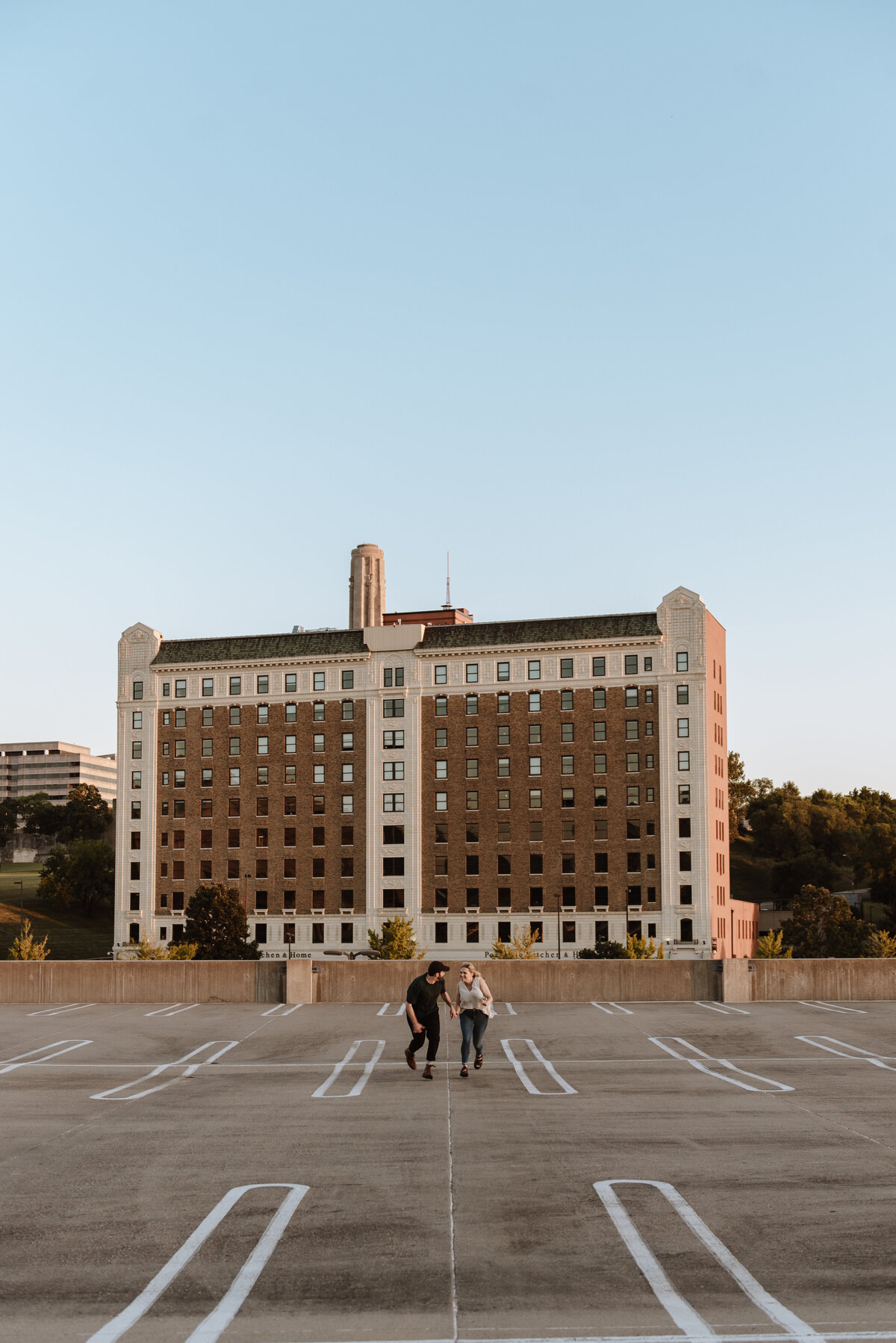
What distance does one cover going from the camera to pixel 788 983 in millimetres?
39000

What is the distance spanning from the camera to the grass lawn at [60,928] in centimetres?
13112

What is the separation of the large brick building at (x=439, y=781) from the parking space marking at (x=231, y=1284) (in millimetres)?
98126

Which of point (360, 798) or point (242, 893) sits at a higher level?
point (360, 798)

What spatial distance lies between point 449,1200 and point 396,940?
8998 cm

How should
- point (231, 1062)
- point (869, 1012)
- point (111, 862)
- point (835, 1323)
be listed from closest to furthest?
point (835, 1323) → point (231, 1062) → point (869, 1012) → point (111, 862)

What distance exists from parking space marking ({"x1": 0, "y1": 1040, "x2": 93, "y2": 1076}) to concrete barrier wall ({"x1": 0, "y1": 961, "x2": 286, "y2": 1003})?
11705 millimetres

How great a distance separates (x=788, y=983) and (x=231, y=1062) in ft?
69.7

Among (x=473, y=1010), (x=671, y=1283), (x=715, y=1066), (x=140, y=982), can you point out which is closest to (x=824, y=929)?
(x=140, y=982)

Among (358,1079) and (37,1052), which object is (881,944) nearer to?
(37,1052)

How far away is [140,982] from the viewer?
39000mm

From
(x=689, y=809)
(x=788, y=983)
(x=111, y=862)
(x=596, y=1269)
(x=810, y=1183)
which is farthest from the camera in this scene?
(x=111, y=862)

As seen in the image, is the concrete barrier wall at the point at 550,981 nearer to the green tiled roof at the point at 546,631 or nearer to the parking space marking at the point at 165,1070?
the parking space marking at the point at 165,1070

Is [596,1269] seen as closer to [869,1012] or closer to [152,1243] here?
[152,1243]

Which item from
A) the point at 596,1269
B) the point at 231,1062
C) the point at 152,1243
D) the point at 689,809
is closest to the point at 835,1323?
the point at 596,1269
